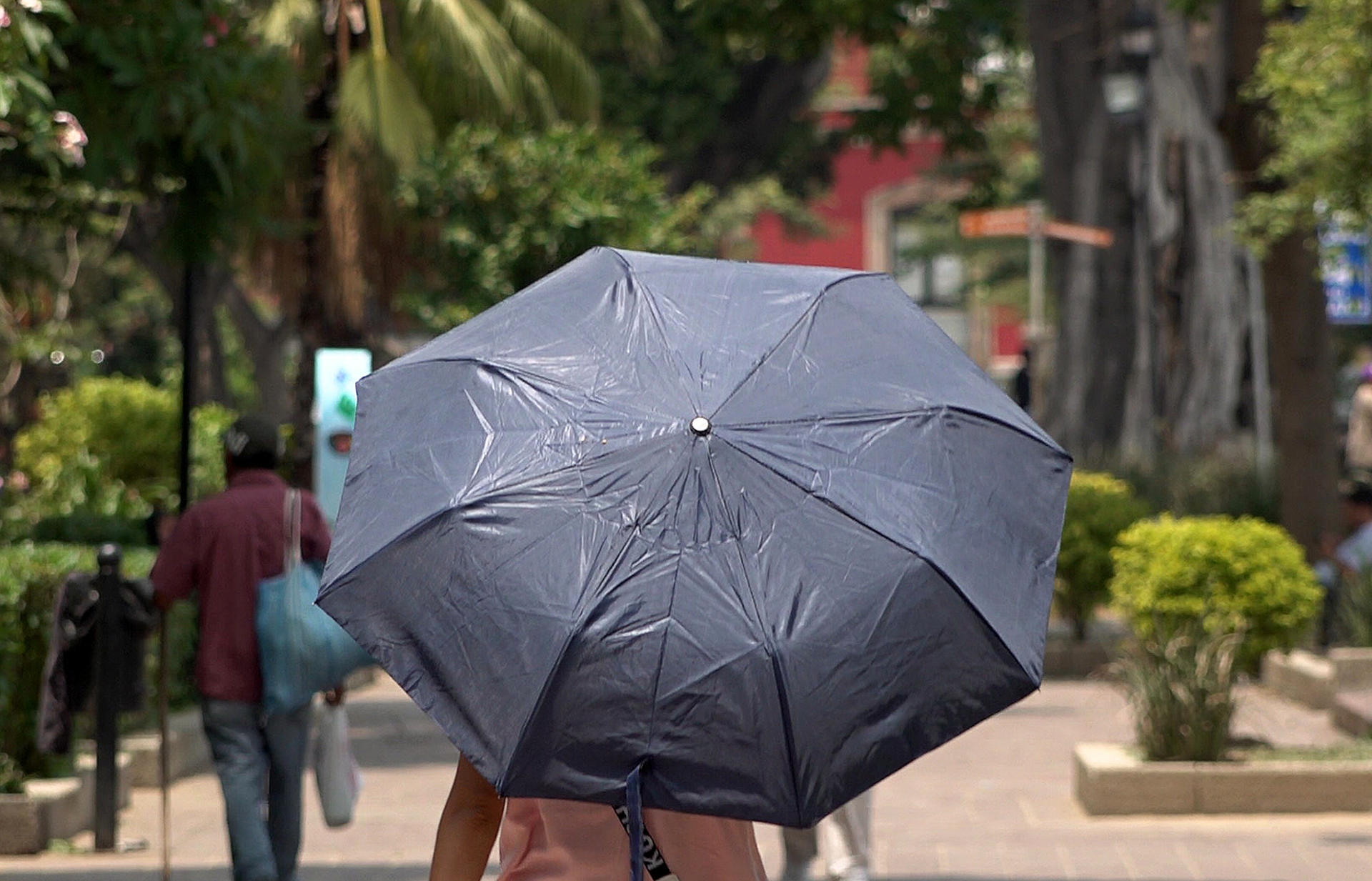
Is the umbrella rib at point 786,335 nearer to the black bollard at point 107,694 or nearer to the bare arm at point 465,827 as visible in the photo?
the bare arm at point 465,827

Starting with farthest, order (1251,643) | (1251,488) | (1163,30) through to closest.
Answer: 1. (1163,30)
2. (1251,488)
3. (1251,643)

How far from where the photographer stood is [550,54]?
56.7ft

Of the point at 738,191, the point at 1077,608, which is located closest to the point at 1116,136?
the point at 1077,608

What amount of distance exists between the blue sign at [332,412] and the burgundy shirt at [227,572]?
8.21 metres

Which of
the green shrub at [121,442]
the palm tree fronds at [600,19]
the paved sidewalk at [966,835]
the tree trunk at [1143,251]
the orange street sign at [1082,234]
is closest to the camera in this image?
the paved sidewalk at [966,835]

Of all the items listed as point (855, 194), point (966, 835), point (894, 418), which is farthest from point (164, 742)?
point (855, 194)

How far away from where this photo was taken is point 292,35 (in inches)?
622

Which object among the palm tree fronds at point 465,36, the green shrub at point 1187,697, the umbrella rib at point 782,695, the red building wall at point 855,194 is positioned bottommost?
the green shrub at point 1187,697

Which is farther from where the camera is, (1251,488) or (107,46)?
(1251,488)

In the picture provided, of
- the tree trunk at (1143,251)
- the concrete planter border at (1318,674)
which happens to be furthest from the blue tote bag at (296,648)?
the tree trunk at (1143,251)

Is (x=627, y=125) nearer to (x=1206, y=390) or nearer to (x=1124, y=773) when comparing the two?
(x=1206, y=390)

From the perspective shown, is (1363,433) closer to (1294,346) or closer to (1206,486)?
(1206,486)

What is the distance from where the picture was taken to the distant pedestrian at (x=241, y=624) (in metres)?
6.73

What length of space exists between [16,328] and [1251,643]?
16.5m
